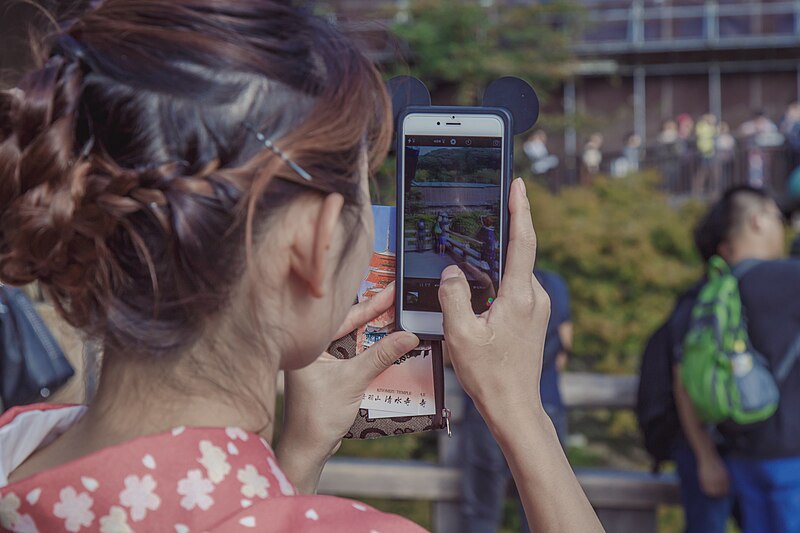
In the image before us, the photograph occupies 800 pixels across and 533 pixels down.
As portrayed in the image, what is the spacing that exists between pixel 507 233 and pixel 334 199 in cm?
35

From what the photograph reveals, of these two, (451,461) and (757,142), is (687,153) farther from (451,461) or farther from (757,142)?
(451,461)

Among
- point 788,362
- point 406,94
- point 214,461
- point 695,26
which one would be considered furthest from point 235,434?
point 695,26

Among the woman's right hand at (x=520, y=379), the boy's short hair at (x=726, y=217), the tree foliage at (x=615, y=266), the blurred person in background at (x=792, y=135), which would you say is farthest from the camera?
the blurred person in background at (x=792, y=135)

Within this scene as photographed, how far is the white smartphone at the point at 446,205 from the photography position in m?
1.33

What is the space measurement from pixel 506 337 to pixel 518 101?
0.37m

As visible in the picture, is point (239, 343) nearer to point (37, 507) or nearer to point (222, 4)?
point (37, 507)

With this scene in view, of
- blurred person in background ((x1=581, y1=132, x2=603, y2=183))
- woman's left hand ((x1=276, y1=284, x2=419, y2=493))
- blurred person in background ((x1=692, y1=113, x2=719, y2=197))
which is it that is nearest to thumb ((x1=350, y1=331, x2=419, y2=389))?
woman's left hand ((x1=276, y1=284, x2=419, y2=493))

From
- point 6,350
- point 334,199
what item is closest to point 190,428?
point 334,199

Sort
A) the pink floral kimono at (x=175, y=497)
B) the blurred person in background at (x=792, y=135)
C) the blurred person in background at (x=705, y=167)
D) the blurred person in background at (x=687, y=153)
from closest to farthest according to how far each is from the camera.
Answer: the pink floral kimono at (x=175, y=497), the blurred person in background at (x=792, y=135), the blurred person in background at (x=705, y=167), the blurred person in background at (x=687, y=153)

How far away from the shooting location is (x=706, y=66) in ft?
65.6

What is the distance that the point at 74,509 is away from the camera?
38.0 inches

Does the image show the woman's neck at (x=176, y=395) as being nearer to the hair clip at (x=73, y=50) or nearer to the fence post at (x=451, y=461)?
the hair clip at (x=73, y=50)

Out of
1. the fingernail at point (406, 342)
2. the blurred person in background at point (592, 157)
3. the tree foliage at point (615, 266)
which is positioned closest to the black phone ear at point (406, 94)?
the fingernail at point (406, 342)

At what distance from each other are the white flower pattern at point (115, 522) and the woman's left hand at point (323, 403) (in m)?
0.44
